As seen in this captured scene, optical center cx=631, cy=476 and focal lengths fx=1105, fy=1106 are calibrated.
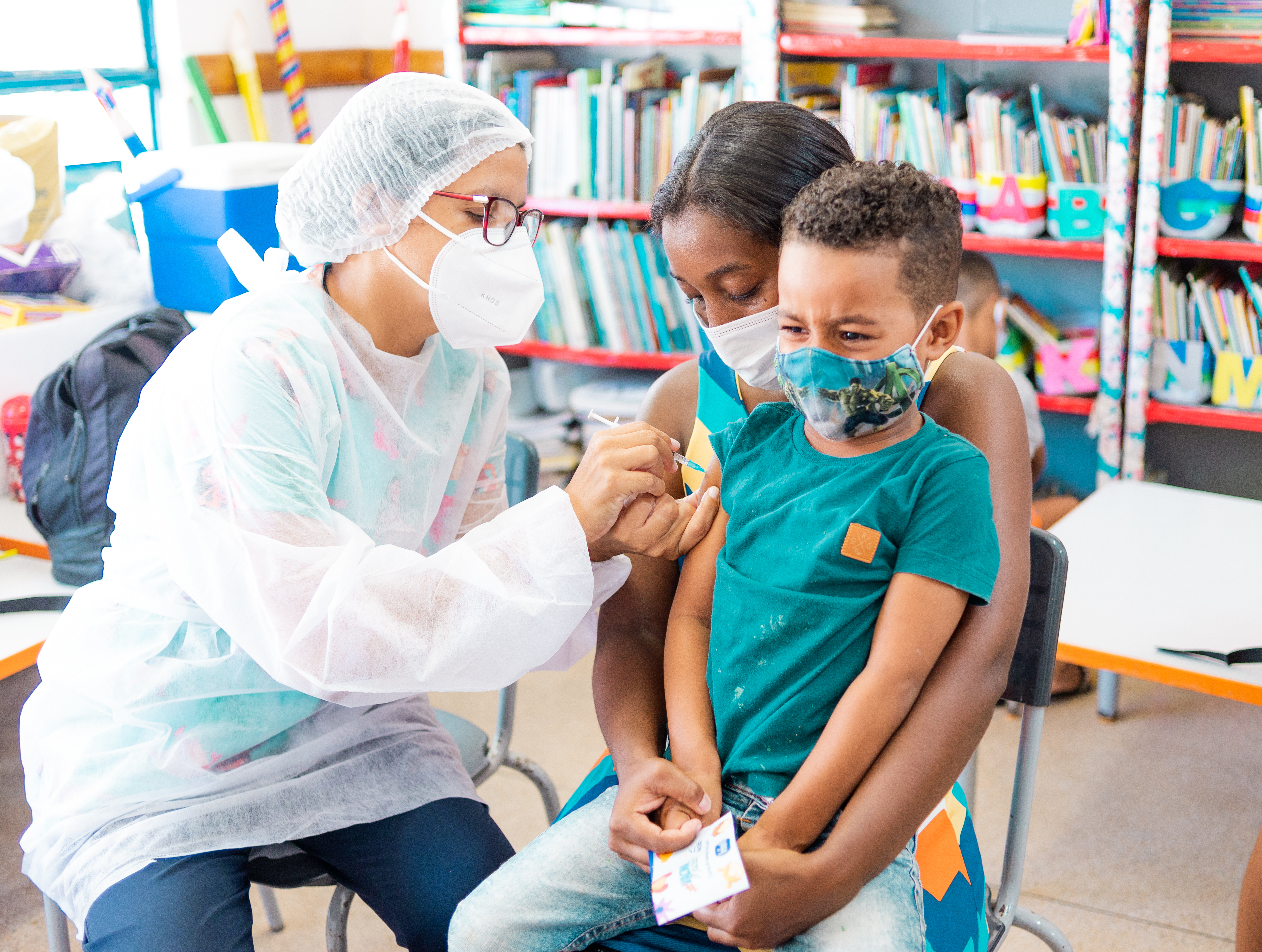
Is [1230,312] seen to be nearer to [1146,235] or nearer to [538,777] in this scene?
[1146,235]

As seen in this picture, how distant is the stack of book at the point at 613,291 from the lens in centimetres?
325

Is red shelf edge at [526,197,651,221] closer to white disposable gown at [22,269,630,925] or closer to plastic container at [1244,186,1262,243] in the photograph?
plastic container at [1244,186,1262,243]

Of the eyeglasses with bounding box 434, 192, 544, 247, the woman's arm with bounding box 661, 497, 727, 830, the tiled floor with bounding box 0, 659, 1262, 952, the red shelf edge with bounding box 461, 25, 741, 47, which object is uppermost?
the red shelf edge with bounding box 461, 25, 741, 47

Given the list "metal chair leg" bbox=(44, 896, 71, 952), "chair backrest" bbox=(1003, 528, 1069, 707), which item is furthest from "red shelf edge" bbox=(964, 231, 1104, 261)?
"metal chair leg" bbox=(44, 896, 71, 952)

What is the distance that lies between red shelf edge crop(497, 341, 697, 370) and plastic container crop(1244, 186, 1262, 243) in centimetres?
Result: 144

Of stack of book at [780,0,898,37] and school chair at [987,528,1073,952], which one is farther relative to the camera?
stack of book at [780,0,898,37]

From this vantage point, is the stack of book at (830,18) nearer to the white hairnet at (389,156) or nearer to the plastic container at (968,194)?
the plastic container at (968,194)

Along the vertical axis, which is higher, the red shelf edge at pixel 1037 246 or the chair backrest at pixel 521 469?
the red shelf edge at pixel 1037 246

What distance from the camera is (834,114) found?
303 cm

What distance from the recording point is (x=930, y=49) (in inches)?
109

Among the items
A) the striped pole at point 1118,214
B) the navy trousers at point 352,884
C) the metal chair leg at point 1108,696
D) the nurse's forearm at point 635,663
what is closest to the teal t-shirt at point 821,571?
the nurse's forearm at point 635,663

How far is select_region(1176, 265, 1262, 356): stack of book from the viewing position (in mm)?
2762

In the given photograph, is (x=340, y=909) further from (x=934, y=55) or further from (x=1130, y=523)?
(x=934, y=55)

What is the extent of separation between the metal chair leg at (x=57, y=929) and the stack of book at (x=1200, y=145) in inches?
108
